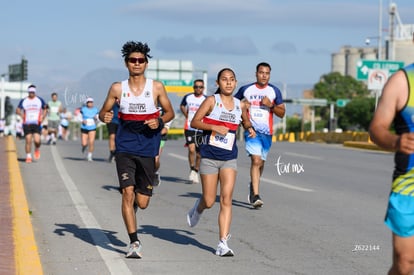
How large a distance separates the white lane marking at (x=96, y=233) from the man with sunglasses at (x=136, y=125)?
0.28m

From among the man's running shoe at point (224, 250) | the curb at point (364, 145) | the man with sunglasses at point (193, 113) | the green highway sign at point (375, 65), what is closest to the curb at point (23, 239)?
the man's running shoe at point (224, 250)

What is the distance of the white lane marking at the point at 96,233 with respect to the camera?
8375 mm

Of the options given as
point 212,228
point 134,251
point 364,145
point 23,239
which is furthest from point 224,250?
point 364,145

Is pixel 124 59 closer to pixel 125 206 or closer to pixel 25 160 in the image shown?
pixel 125 206

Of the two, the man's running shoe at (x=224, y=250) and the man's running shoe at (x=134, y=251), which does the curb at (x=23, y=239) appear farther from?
the man's running shoe at (x=224, y=250)

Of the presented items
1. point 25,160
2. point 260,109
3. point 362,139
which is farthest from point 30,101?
point 362,139

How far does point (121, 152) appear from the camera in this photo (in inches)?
357

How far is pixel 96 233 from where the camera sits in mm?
10594

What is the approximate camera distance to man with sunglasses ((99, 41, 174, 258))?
29.6ft

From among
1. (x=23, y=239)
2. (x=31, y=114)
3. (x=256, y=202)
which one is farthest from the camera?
(x=31, y=114)

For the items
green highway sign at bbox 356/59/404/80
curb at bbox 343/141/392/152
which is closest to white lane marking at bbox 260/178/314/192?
curb at bbox 343/141/392/152

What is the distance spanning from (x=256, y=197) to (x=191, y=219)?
3411mm

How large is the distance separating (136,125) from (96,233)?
199cm

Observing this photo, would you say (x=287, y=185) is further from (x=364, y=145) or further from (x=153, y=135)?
(x=364, y=145)
